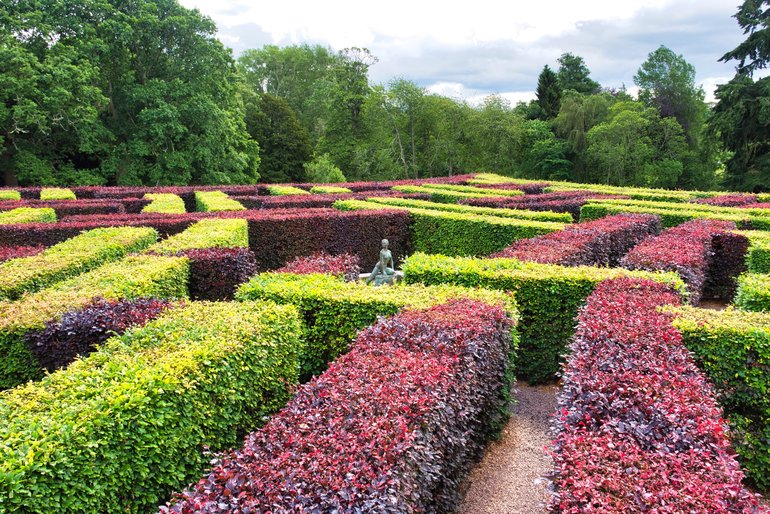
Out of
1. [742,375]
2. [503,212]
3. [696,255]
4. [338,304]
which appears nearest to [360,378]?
[338,304]

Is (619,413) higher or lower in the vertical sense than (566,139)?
lower

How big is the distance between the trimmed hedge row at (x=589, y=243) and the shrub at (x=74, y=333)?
7.65 meters

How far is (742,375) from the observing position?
626 cm

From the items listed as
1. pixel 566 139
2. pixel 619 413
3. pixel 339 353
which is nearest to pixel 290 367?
pixel 339 353

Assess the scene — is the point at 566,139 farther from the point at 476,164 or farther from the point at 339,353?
the point at 339,353

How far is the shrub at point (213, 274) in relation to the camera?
1071cm

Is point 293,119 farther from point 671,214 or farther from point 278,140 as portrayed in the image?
point 671,214

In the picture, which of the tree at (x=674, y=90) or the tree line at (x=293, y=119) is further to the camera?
the tree at (x=674, y=90)

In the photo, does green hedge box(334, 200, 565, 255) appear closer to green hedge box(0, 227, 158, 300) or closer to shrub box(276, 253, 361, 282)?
shrub box(276, 253, 361, 282)

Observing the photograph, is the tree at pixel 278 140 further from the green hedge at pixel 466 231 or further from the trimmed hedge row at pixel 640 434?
the trimmed hedge row at pixel 640 434

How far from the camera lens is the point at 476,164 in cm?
5131

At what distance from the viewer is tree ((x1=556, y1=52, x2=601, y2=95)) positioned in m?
61.0

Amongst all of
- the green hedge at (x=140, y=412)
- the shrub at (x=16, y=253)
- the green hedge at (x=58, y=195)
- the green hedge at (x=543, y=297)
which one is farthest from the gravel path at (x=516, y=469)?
the green hedge at (x=58, y=195)

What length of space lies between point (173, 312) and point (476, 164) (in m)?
46.8
